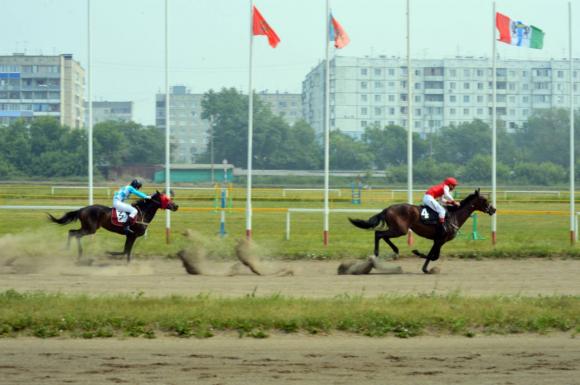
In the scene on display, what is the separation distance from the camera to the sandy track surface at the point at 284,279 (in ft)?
42.4

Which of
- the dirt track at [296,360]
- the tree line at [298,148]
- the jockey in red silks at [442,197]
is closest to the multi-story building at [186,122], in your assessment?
the tree line at [298,148]

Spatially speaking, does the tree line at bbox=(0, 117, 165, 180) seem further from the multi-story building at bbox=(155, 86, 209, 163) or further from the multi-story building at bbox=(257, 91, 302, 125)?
the multi-story building at bbox=(257, 91, 302, 125)

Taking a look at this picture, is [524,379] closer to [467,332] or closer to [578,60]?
[467,332]

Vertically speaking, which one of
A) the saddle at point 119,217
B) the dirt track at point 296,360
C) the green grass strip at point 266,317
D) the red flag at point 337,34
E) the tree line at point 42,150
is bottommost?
the dirt track at point 296,360

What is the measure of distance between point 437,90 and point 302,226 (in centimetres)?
4287


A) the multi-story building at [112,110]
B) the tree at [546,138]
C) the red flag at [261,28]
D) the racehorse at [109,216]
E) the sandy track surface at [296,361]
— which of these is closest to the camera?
the sandy track surface at [296,361]

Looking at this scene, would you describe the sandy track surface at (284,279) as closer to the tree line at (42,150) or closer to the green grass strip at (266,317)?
the green grass strip at (266,317)

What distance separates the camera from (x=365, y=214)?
119 feet

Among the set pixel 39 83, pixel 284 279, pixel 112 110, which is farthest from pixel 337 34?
pixel 112 110

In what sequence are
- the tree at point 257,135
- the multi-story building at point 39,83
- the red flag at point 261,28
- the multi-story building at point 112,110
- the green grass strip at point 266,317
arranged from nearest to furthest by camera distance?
the green grass strip at point 266,317, the red flag at point 261,28, the tree at point 257,135, the multi-story building at point 39,83, the multi-story building at point 112,110

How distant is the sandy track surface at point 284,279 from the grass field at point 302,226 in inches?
66.6

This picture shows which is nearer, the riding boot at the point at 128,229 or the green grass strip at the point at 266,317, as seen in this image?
the green grass strip at the point at 266,317

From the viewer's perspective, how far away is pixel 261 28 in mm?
21719

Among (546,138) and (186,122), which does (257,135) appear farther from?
(186,122)
